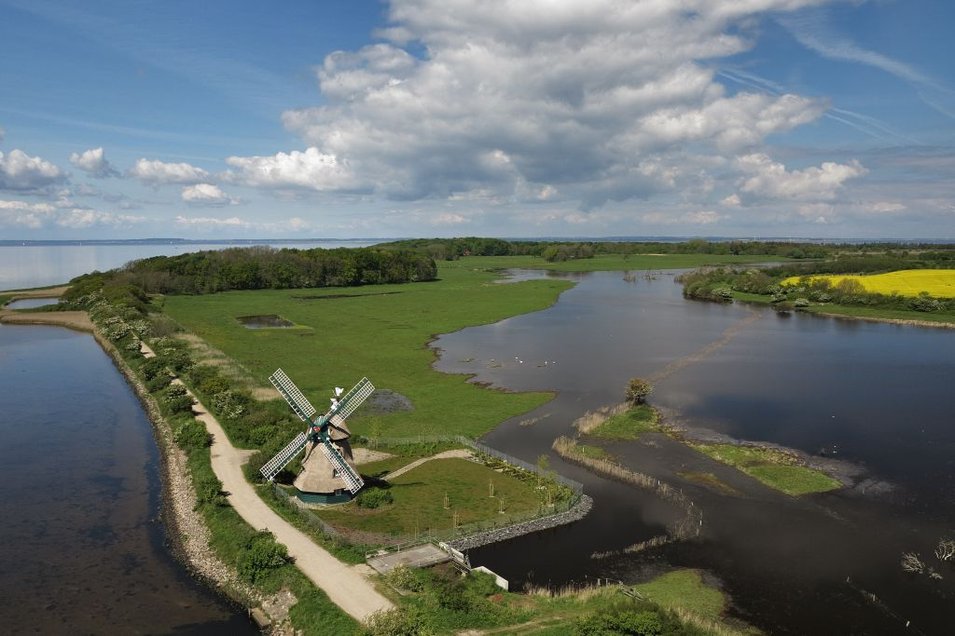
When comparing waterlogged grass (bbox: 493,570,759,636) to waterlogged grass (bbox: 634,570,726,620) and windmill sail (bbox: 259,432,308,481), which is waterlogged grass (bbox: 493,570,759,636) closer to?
waterlogged grass (bbox: 634,570,726,620)

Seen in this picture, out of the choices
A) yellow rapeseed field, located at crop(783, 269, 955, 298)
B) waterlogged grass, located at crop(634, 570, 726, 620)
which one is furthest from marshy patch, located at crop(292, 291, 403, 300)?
waterlogged grass, located at crop(634, 570, 726, 620)

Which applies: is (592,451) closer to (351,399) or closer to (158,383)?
(351,399)

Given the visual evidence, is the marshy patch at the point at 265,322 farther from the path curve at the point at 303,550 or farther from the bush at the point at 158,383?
the path curve at the point at 303,550

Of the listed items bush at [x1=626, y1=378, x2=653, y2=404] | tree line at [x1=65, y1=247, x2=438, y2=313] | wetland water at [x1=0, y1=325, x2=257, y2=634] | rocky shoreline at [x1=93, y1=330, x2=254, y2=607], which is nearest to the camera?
wetland water at [x1=0, y1=325, x2=257, y2=634]

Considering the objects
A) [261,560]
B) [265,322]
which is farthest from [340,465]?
[265,322]

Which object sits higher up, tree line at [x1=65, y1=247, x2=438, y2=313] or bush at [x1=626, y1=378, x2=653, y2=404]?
tree line at [x1=65, y1=247, x2=438, y2=313]

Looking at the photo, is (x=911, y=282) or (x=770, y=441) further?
(x=911, y=282)
